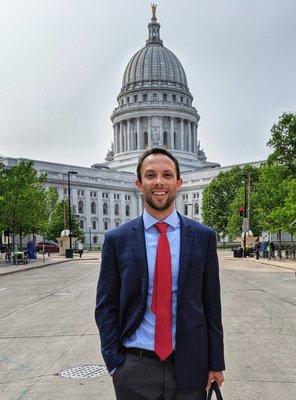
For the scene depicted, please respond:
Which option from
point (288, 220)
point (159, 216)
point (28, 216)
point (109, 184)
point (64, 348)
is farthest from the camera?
point (109, 184)

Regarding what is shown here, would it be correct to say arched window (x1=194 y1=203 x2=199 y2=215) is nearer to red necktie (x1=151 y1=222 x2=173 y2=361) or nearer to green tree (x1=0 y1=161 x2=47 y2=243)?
green tree (x1=0 y1=161 x2=47 y2=243)

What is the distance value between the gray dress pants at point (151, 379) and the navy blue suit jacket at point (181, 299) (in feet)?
0.21

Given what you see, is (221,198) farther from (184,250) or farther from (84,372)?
(184,250)

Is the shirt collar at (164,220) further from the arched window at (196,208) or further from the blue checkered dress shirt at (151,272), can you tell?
the arched window at (196,208)

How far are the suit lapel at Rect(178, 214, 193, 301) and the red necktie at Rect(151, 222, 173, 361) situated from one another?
0.06 meters

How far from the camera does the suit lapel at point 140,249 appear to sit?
3.35m

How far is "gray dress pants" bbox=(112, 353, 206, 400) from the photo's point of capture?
10.8ft

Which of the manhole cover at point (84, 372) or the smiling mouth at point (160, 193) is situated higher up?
the smiling mouth at point (160, 193)

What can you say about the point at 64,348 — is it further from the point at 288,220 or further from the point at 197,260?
the point at 288,220

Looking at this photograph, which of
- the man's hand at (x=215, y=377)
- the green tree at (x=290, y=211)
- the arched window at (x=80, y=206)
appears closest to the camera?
the man's hand at (x=215, y=377)

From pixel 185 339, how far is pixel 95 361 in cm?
472

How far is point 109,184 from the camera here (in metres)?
129

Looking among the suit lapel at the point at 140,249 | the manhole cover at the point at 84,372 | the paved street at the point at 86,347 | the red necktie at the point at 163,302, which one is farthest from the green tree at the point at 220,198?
the red necktie at the point at 163,302

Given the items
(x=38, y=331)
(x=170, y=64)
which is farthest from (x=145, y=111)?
(x=38, y=331)
